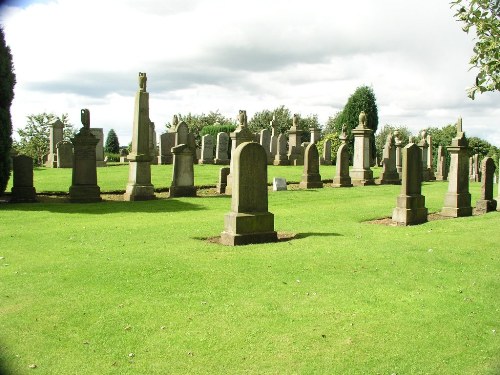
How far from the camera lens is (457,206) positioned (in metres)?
15.9

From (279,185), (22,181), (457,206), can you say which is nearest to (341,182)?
(279,185)

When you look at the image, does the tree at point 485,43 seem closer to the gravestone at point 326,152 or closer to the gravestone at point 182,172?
the gravestone at point 182,172

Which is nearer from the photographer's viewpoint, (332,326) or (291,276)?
(332,326)

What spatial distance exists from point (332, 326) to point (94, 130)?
29.5m

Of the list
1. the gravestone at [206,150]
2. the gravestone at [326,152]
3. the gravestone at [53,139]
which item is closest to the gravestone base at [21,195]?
the gravestone at [53,139]

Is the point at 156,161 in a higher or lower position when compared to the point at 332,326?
higher

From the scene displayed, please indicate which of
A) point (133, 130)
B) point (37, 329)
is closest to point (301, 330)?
point (37, 329)

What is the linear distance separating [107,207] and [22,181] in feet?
13.1

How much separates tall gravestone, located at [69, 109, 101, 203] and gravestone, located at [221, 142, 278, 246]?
9978 mm

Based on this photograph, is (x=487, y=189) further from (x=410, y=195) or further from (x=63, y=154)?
(x=63, y=154)

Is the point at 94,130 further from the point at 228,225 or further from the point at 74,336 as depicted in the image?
the point at 74,336

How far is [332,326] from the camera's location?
572 centimetres

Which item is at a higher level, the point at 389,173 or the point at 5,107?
the point at 5,107

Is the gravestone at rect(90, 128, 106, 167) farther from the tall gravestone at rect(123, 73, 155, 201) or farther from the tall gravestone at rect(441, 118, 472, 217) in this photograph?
the tall gravestone at rect(441, 118, 472, 217)
